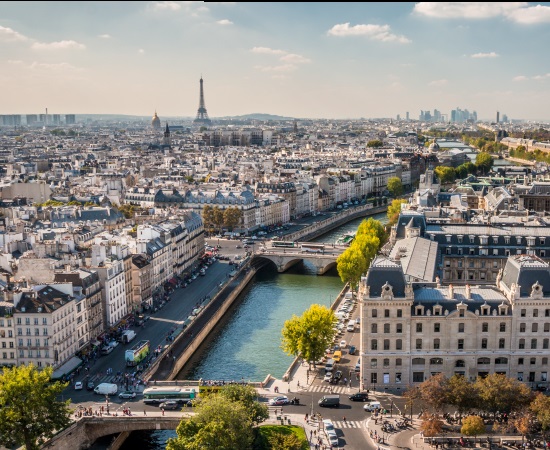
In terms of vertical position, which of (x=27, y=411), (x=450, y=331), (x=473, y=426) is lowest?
(x=473, y=426)

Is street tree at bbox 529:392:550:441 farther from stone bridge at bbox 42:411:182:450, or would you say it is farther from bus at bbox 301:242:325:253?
bus at bbox 301:242:325:253

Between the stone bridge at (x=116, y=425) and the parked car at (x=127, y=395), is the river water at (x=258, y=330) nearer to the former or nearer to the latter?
the stone bridge at (x=116, y=425)

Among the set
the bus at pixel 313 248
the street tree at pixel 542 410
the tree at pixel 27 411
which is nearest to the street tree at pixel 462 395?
the street tree at pixel 542 410

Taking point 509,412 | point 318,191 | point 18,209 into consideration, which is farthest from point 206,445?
point 318,191

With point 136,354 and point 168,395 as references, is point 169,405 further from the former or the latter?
point 136,354

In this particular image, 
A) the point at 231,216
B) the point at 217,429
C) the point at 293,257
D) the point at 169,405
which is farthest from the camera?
the point at 231,216

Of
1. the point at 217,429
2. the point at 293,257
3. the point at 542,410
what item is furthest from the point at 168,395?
the point at 293,257
